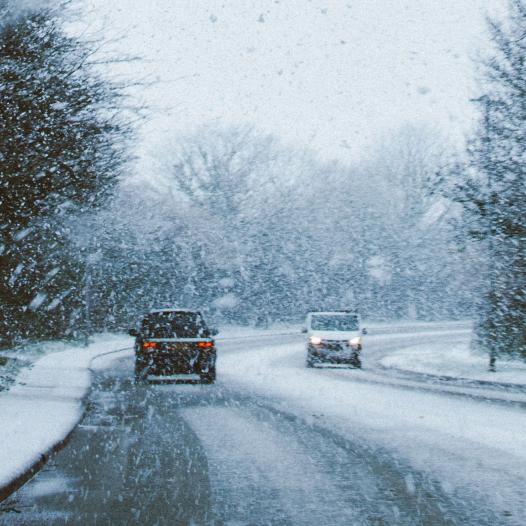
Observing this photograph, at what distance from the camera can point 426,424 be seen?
1291cm

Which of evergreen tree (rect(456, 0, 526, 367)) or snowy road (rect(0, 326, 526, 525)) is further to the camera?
evergreen tree (rect(456, 0, 526, 367))

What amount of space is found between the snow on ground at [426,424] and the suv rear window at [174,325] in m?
1.64

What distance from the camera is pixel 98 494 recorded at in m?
7.62

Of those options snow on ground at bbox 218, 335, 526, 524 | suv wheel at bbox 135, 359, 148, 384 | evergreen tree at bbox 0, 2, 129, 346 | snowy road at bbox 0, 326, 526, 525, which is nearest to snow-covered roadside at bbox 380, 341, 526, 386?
snow on ground at bbox 218, 335, 526, 524

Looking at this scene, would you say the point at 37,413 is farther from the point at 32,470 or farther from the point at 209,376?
the point at 209,376

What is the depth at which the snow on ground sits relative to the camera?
27.7 feet

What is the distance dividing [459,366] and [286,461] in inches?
700

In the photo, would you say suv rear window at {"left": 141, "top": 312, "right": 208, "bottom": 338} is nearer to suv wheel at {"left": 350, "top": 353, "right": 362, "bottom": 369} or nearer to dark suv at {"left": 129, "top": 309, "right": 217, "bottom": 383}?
dark suv at {"left": 129, "top": 309, "right": 217, "bottom": 383}

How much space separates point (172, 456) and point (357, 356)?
57.9 ft

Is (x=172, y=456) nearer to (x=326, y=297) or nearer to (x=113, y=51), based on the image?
(x=113, y=51)

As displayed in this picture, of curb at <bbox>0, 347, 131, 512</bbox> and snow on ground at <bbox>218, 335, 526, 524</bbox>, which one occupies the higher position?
curb at <bbox>0, 347, 131, 512</bbox>

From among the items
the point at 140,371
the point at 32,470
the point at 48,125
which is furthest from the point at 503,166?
the point at 32,470

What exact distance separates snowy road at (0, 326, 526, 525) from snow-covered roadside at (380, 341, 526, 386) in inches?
186

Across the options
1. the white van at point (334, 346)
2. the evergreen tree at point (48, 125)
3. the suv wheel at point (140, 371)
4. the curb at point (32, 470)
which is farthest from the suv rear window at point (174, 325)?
the curb at point (32, 470)
